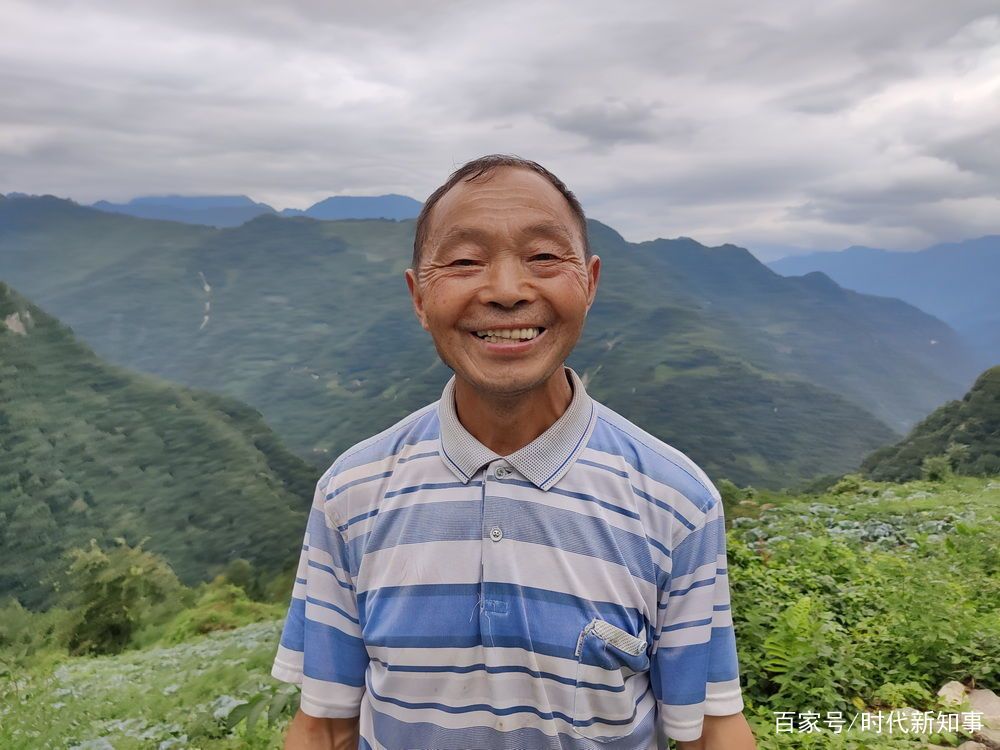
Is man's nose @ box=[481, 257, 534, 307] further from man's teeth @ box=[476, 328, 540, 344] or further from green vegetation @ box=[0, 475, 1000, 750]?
green vegetation @ box=[0, 475, 1000, 750]

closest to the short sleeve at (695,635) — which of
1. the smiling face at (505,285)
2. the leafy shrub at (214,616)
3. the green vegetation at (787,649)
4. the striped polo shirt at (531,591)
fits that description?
the striped polo shirt at (531,591)

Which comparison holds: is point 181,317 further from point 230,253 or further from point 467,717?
point 467,717

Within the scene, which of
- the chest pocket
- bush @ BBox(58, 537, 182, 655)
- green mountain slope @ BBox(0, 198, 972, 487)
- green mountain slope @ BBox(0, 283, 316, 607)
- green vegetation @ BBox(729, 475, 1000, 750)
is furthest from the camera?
green mountain slope @ BBox(0, 198, 972, 487)

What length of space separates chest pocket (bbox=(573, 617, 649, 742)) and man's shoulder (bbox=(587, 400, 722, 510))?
0.96ft

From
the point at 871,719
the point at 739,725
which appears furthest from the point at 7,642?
the point at 739,725

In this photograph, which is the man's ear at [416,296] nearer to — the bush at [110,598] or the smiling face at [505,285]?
the smiling face at [505,285]

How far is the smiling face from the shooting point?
1312mm

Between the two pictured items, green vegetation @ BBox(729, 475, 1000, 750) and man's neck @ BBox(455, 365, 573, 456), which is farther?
green vegetation @ BBox(729, 475, 1000, 750)

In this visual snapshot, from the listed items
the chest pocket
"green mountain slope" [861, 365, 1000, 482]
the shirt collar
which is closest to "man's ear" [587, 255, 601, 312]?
the shirt collar

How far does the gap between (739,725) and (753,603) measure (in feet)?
10.7

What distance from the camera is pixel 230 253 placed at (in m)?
53.9

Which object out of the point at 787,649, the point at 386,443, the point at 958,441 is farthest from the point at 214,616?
the point at 958,441

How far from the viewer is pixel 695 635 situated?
134 centimetres

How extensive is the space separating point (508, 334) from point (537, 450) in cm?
24
